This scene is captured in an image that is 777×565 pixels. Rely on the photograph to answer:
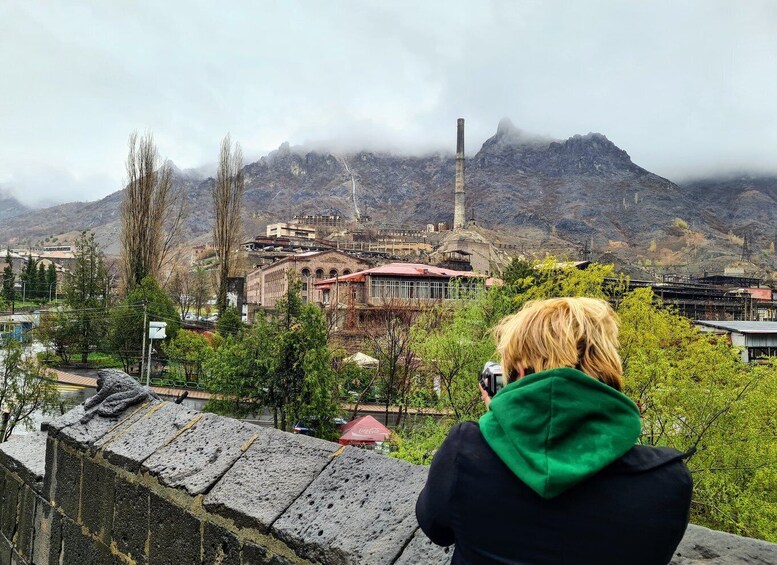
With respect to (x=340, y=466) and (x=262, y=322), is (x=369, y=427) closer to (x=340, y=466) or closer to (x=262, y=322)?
(x=262, y=322)

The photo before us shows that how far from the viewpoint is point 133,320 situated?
3447 cm

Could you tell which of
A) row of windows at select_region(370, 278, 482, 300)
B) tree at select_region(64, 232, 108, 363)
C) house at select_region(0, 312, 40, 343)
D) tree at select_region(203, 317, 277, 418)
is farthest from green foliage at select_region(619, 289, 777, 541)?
house at select_region(0, 312, 40, 343)

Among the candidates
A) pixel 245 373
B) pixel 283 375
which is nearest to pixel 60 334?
pixel 245 373

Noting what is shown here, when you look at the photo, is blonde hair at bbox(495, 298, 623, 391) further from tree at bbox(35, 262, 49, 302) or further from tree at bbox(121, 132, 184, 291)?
tree at bbox(35, 262, 49, 302)

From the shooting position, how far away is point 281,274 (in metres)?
65.8

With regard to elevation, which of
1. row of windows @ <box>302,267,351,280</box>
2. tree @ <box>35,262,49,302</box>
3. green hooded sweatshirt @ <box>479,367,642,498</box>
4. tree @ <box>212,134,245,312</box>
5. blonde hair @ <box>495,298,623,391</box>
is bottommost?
tree @ <box>35,262,49,302</box>

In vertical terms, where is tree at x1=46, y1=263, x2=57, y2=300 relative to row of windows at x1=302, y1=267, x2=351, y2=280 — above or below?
below

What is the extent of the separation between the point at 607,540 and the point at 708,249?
170 metres

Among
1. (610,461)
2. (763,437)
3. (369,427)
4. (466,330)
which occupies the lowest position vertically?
(369,427)

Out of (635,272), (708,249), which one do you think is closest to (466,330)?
(635,272)

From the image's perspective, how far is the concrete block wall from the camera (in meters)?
1.79

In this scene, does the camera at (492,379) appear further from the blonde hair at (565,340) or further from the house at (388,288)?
the house at (388,288)

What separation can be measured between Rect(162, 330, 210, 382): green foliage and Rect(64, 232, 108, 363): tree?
6.21 metres

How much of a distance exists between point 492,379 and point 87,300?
43669mm
